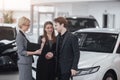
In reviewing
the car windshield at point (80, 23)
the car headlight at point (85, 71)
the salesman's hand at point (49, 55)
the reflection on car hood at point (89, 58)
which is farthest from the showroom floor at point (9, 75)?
the car windshield at point (80, 23)

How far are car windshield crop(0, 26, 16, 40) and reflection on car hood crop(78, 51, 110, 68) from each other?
16.3 ft

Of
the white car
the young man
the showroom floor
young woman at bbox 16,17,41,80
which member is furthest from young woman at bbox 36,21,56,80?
the showroom floor

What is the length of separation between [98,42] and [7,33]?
195 inches

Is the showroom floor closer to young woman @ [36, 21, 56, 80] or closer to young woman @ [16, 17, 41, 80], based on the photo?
young woman @ [16, 17, 41, 80]

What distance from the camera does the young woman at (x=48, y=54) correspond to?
21.8 ft

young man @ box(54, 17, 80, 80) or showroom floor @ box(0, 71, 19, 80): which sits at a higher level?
young man @ box(54, 17, 80, 80)

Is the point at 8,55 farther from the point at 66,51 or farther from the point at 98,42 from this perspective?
the point at 66,51

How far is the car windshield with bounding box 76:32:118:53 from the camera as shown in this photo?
28.8 ft

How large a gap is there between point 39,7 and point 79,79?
2003cm

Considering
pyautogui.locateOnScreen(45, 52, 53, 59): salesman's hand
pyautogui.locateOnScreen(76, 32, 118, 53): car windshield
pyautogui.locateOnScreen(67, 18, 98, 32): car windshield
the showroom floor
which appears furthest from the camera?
pyautogui.locateOnScreen(67, 18, 98, 32): car windshield

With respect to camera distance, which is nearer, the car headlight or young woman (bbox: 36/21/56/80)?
young woman (bbox: 36/21/56/80)

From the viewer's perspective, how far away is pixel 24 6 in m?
36.1

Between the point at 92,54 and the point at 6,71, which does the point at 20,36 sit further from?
the point at 6,71

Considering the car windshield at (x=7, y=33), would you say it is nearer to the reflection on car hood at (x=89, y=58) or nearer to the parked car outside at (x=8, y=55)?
the parked car outside at (x=8, y=55)
